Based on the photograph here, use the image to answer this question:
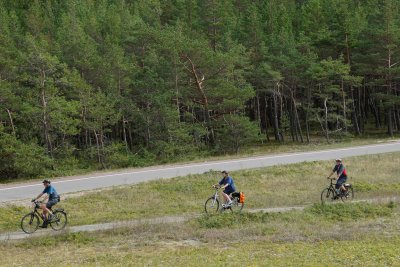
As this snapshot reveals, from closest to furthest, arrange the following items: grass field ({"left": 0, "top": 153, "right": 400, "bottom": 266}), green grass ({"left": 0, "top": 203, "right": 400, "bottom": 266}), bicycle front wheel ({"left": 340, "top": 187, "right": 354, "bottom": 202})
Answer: green grass ({"left": 0, "top": 203, "right": 400, "bottom": 266}) → grass field ({"left": 0, "top": 153, "right": 400, "bottom": 266}) → bicycle front wheel ({"left": 340, "top": 187, "right": 354, "bottom": 202})

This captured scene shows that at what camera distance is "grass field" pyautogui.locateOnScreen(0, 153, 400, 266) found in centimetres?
1270

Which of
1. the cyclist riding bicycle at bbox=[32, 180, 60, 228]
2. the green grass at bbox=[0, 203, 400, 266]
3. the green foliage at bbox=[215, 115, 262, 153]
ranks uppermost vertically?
the green foliage at bbox=[215, 115, 262, 153]

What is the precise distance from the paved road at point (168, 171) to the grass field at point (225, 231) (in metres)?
1.96

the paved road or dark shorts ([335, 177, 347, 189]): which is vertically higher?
the paved road

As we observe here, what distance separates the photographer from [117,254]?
540 inches

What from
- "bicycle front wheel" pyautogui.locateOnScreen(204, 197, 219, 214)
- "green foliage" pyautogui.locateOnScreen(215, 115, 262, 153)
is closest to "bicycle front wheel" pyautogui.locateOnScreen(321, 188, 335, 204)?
"bicycle front wheel" pyautogui.locateOnScreen(204, 197, 219, 214)

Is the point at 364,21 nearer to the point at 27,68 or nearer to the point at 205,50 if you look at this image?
the point at 205,50

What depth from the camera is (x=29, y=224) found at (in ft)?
57.2

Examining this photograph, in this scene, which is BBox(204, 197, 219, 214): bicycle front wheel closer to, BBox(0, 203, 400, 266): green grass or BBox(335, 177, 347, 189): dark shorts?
BBox(0, 203, 400, 266): green grass

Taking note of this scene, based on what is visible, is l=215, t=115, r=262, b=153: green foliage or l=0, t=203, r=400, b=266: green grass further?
l=215, t=115, r=262, b=153: green foliage

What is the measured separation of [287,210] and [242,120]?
22.4m

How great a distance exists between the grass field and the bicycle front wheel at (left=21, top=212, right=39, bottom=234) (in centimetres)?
135

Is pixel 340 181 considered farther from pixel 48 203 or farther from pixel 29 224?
pixel 29 224

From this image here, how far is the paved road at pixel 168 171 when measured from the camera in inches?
942
